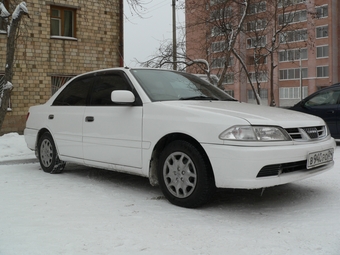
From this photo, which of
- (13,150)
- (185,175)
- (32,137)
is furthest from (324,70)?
(185,175)

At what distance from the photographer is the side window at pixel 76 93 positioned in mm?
5816

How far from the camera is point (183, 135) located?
4363 mm

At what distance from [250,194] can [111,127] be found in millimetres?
1936

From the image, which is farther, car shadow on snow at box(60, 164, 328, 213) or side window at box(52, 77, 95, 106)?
side window at box(52, 77, 95, 106)

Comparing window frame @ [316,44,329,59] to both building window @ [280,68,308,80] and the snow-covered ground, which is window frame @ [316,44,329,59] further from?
the snow-covered ground

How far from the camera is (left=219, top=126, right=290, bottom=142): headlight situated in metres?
3.87

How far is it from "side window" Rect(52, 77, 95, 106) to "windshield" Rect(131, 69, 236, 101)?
0.95 metres

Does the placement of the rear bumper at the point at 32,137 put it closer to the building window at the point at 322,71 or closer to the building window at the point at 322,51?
the building window at the point at 322,71

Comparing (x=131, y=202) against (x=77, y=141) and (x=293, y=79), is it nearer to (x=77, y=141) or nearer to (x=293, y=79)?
(x=77, y=141)

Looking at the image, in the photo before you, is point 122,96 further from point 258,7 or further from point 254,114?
point 258,7

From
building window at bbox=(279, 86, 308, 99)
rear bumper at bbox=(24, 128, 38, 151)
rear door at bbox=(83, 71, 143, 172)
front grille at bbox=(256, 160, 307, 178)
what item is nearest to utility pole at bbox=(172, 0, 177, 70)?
rear bumper at bbox=(24, 128, 38, 151)

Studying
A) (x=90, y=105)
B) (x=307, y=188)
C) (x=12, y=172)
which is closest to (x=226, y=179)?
(x=307, y=188)

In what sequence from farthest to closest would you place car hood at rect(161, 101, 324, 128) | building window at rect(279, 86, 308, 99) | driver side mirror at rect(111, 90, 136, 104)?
building window at rect(279, 86, 308, 99), driver side mirror at rect(111, 90, 136, 104), car hood at rect(161, 101, 324, 128)

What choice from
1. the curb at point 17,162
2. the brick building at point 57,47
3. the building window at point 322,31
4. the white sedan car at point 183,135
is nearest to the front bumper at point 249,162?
the white sedan car at point 183,135
